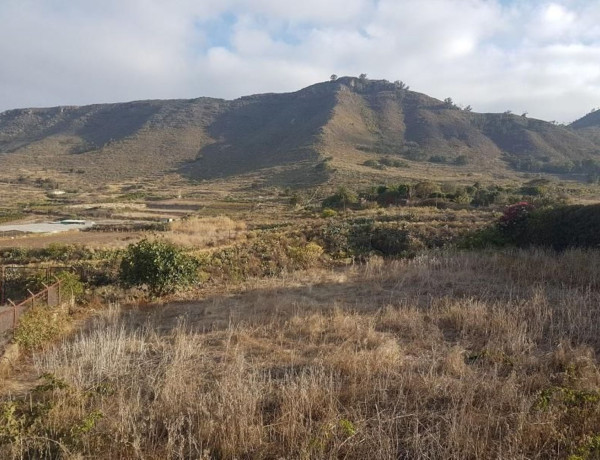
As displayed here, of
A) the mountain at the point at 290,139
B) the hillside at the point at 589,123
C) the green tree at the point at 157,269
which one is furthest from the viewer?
the hillside at the point at 589,123

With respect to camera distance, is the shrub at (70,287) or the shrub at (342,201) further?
the shrub at (342,201)

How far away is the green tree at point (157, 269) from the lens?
12.2 meters

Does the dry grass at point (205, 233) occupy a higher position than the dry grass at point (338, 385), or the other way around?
the dry grass at point (338, 385)

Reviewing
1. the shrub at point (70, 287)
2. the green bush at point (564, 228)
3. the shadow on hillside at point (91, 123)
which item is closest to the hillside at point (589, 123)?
the shadow on hillside at point (91, 123)

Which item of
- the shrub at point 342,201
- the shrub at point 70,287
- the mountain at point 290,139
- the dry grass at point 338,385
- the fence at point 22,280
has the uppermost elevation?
the mountain at point 290,139

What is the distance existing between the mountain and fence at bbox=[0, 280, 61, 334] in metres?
56.6

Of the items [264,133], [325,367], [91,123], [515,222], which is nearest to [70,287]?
[325,367]

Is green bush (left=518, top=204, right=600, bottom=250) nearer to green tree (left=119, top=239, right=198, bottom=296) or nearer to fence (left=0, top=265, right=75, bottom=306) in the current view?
green tree (left=119, top=239, right=198, bottom=296)

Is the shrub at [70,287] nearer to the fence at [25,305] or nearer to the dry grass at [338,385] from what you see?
the fence at [25,305]

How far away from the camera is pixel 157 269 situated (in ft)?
40.0

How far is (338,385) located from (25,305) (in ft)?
24.1

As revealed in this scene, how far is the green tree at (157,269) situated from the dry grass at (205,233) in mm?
9192

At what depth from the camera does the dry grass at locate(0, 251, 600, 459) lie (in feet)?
13.7

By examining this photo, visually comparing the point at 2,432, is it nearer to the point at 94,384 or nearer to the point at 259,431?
the point at 94,384
